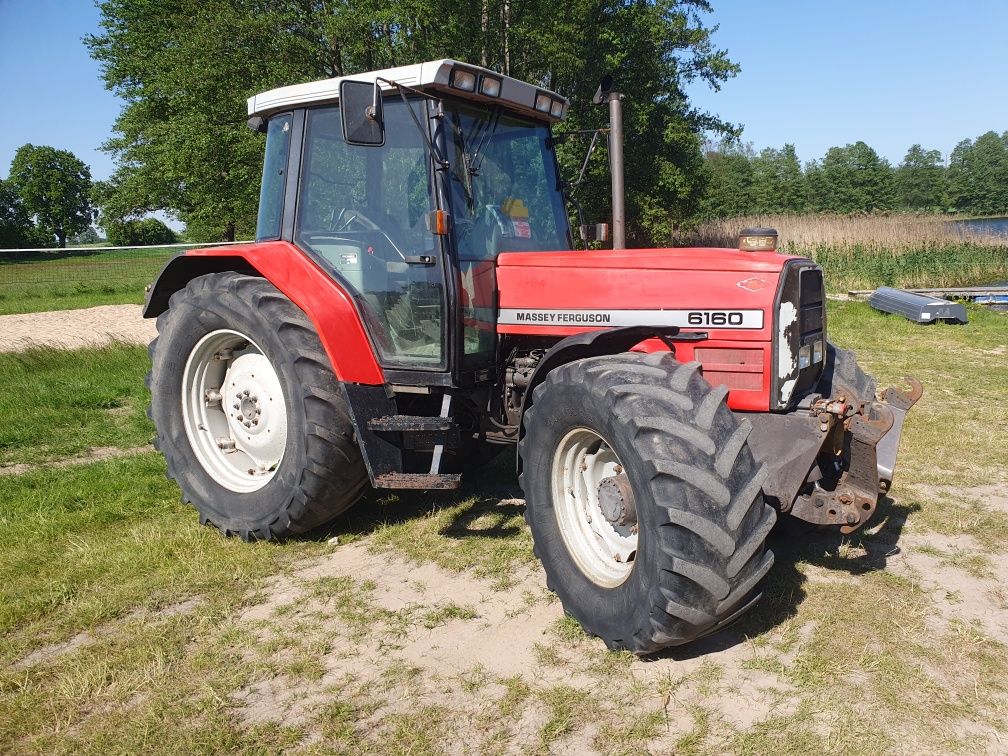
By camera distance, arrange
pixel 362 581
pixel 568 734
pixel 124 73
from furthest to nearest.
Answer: pixel 124 73 → pixel 362 581 → pixel 568 734

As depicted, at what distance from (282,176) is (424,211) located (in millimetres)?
1022

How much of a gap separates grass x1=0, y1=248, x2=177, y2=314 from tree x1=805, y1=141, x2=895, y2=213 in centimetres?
5370

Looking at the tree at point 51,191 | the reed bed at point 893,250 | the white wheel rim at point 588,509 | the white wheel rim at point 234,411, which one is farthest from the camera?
the tree at point 51,191

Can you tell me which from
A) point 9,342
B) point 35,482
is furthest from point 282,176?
point 9,342

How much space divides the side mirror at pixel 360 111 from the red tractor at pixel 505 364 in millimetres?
11

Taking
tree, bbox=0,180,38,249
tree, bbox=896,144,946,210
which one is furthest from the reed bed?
tree, bbox=896,144,946,210

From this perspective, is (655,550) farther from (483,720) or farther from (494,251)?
(494,251)

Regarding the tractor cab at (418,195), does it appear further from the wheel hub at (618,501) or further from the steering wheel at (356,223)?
the wheel hub at (618,501)

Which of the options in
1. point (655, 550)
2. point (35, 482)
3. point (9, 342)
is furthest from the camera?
point (9, 342)

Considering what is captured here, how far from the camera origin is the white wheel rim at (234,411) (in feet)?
14.3

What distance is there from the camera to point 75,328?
12.7 metres

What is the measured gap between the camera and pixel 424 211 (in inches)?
152

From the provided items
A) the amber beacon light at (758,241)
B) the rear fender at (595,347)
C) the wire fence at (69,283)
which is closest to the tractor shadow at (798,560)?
the rear fender at (595,347)

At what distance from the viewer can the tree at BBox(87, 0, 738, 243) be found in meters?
18.8
